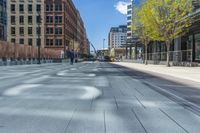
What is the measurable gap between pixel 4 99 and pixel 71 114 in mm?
3031

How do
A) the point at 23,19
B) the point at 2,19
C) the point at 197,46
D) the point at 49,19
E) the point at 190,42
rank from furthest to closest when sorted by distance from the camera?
the point at 49,19, the point at 23,19, the point at 2,19, the point at 190,42, the point at 197,46

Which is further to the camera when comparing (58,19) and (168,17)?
Result: (58,19)

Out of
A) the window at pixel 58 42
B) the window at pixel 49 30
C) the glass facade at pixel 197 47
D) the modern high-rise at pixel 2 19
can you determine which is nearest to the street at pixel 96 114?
the glass facade at pixel 197 47

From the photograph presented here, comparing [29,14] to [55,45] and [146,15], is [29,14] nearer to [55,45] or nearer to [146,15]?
[55,45]

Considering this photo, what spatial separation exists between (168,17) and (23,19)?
247 ft

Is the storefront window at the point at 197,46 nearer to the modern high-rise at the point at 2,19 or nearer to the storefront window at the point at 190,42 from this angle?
the storefront window at the point at 190,42

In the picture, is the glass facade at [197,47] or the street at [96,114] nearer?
the street at [96,114]

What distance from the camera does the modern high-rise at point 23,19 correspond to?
11288cm

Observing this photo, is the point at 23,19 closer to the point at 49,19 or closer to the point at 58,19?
the point at 49,19

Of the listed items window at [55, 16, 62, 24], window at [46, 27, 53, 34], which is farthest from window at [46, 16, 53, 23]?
window at [46, 27, 53, 34]

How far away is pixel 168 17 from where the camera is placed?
45250mm

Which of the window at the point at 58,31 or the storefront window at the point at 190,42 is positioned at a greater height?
the window at the point at 58,31

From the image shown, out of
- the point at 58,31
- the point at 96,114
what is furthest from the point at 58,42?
the point at 96,114

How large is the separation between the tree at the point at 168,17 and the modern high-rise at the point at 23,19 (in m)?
71.5
